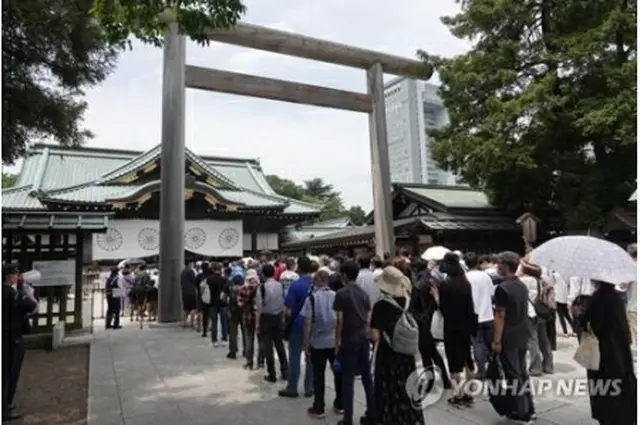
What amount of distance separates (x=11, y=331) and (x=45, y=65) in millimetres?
4612

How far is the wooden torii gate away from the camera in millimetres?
11664

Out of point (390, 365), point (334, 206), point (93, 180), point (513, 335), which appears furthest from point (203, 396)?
point (334, 206)

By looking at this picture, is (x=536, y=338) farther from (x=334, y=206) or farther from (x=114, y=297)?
(x=334, y=206)

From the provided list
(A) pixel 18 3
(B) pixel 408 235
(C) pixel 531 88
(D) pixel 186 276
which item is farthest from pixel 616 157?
(A) pixel 18 3

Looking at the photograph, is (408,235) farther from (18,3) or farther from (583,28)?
(18,3)

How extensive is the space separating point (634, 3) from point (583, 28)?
1484 mm

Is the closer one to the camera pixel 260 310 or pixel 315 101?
pixel 260 310

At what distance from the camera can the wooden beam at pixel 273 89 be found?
11.8 m

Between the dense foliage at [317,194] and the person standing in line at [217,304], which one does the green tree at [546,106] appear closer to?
the person standing in line at [217,304]

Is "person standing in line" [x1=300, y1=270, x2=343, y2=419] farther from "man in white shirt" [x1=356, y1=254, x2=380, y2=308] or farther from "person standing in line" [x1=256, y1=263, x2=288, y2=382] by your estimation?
"man in white shirt" [x1=356, y1=254, x2=380, y2=308]

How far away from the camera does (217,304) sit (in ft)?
29.1

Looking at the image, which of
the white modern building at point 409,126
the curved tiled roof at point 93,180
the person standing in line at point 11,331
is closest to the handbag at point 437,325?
the person standing in line at point 11,331

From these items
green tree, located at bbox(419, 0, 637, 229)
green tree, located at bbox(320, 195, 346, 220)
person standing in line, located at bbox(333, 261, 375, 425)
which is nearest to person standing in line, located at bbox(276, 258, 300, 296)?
person standing in line, located at bbox(333, 261, 375, 425)

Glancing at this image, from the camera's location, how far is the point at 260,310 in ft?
20.2
